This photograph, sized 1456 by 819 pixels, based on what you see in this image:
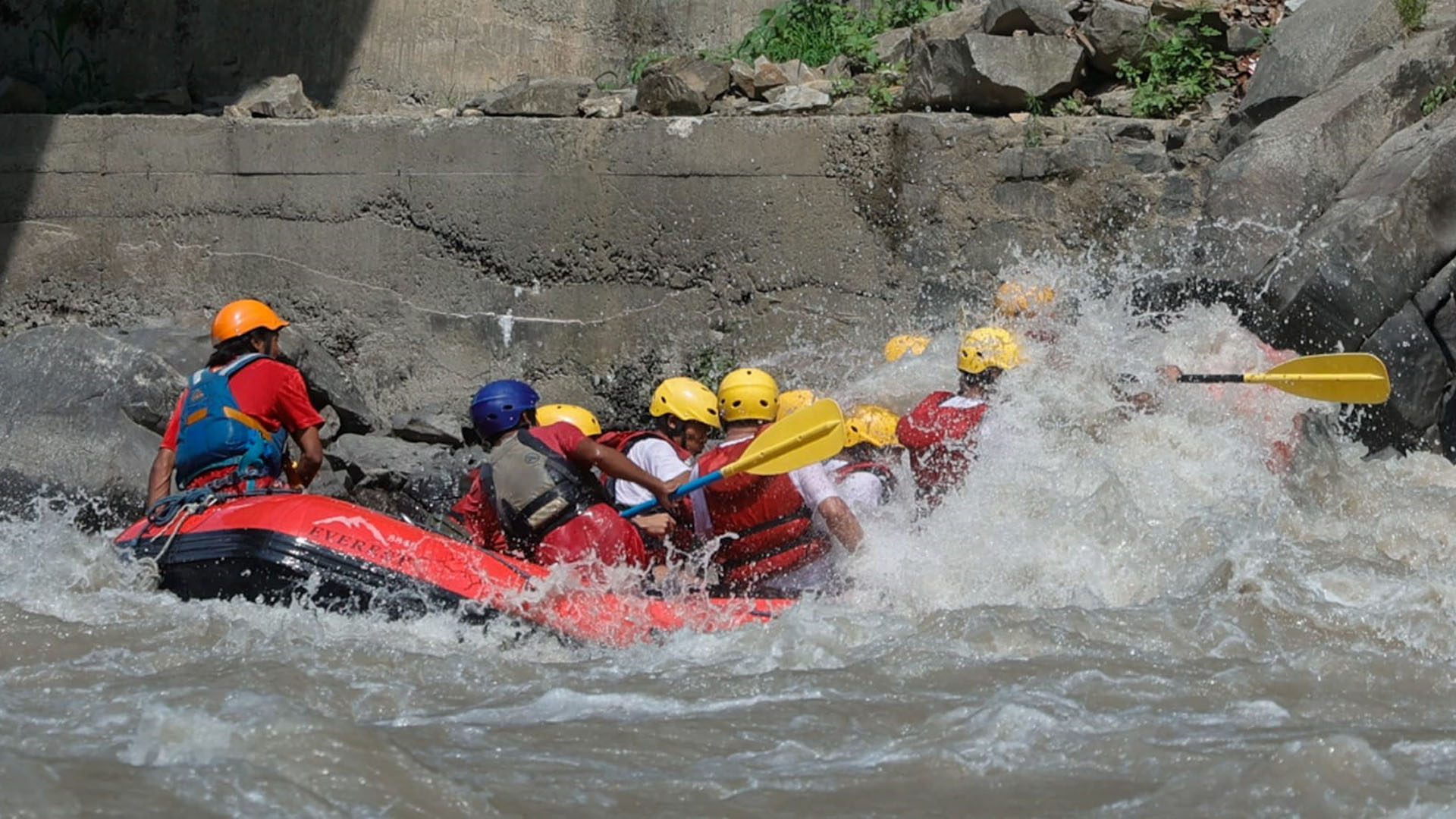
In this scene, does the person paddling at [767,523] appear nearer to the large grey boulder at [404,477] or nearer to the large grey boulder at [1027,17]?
the large grey boulder at [404,477]

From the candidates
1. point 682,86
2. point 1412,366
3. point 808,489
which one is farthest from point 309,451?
point 1412,366

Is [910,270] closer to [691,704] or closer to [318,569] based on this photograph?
[318,569]

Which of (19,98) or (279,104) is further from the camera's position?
(19,98)

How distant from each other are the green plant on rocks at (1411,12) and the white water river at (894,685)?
85.0 inches

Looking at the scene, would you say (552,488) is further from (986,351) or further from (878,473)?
(986,351)

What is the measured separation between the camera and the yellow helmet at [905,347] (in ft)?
23.8

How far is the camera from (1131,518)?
19.0ft

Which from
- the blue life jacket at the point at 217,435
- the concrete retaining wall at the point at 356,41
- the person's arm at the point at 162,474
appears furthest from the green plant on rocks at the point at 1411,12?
the person's arm at the point at 162,474

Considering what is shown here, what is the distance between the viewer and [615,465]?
536 centimetres

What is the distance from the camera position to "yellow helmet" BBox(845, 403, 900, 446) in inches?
263

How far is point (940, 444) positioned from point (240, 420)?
2.37 meters

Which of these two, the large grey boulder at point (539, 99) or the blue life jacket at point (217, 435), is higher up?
the large grey boulder at point (539, 99)

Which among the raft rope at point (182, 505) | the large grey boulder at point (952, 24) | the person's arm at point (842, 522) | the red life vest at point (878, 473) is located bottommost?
the red life vest at point (878, 473)

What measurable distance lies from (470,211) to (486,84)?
118 cm
